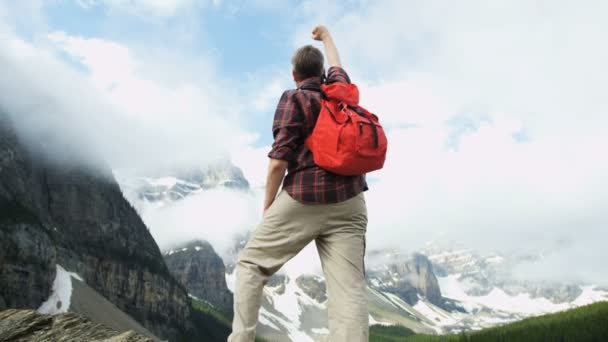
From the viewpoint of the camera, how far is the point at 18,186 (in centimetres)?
14088

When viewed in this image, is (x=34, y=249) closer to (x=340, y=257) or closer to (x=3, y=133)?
(x=3, y=133)

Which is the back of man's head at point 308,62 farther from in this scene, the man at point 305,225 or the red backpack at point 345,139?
the red backpack at point 345,139

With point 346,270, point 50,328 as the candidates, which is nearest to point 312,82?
point 346,270

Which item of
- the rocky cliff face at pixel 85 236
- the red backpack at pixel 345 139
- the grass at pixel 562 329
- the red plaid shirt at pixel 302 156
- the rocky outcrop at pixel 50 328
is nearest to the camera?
the red backpack at pixel 345 139

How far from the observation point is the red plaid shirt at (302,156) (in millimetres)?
5785

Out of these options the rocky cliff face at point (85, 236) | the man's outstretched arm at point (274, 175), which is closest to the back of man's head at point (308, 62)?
the man's outstretched arm at point (274, 175)

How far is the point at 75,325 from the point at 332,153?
566 cm

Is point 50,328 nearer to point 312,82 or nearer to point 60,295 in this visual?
point 312,82

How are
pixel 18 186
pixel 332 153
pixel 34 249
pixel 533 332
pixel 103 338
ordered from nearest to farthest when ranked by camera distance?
pixel 332 153, pixel 103 338, pixel 533 332, pixel 34 249, pixel 18 186

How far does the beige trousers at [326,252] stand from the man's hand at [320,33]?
8.08 feet

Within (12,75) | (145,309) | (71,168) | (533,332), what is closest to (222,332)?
(145,309)

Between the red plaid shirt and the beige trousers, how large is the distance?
0.12 meters

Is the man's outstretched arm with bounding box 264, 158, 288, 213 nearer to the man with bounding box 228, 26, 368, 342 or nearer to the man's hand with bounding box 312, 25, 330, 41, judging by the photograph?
the man with bounding box 228, 26, 368, 342

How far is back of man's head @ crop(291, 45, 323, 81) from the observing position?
6355 mm
